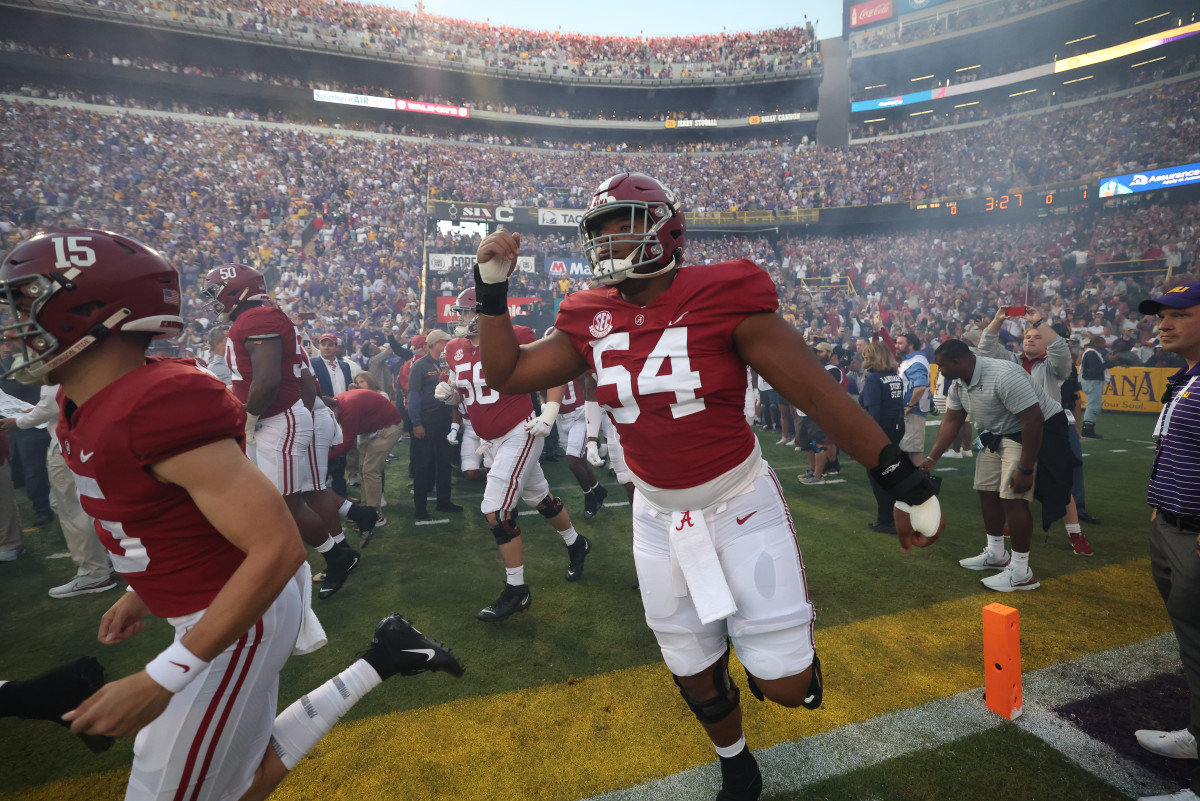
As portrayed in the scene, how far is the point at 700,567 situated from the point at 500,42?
42.2 metres

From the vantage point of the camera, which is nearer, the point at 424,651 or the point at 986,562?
the point at 424,651

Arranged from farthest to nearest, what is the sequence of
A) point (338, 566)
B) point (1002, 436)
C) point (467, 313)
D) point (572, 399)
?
point (572, 399) < point (467, 313) < point (338, 566) < point (1002, 436)

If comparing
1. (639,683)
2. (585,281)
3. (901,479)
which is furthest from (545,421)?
(585,281)

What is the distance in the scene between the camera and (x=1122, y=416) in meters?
13.4

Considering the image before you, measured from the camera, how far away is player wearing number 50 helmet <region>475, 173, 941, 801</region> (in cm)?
225

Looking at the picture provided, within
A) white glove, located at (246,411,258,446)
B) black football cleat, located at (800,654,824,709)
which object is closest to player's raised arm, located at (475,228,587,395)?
black football cleat, located at (800,654,824,709)

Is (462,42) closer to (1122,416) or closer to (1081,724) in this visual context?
(1122,416)

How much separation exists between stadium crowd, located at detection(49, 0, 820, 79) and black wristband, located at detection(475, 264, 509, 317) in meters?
35.9

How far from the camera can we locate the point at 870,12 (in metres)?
37.2

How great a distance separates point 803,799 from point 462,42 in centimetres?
4164

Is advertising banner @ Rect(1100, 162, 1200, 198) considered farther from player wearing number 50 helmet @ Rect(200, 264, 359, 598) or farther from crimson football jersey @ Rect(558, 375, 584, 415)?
player wearing number 50 helmet @ Rect(200, 264, 359, 598)

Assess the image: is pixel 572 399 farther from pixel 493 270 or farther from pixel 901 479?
pixel 901 479

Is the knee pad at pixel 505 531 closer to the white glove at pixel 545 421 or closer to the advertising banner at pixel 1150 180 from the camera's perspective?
the white glove at pixel 545 421

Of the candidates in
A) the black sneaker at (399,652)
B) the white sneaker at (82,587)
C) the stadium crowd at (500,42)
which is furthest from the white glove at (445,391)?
the stadium crowd at (500,42)
